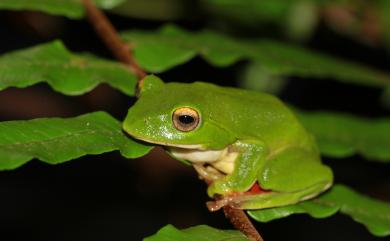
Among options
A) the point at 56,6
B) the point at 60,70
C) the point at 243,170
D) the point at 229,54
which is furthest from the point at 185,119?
the point at 56,6

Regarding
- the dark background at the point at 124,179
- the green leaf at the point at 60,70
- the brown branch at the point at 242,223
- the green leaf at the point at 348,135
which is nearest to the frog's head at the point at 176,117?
the green leaf at the point at 60,70

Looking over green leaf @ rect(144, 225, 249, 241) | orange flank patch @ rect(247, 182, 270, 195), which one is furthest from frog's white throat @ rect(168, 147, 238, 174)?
green leaf @ rect(144, 225, 249, 241)

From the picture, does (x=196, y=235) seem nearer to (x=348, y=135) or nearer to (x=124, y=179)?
(x=348, y=135)

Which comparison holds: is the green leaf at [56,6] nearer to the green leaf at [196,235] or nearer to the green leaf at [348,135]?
the green leaf at [348,135]

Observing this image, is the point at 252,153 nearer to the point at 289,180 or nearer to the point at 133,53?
the point at 289,180

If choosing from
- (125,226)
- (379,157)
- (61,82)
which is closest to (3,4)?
(61,82)

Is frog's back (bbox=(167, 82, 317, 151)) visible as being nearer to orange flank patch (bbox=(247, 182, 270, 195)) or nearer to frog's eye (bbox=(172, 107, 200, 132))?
frog's eye (bbox=(172, 107, 200, 132))

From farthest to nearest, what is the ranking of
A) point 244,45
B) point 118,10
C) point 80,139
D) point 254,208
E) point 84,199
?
point 84,199, point 118,10, point 244,45, point 254,208, point 80,139
